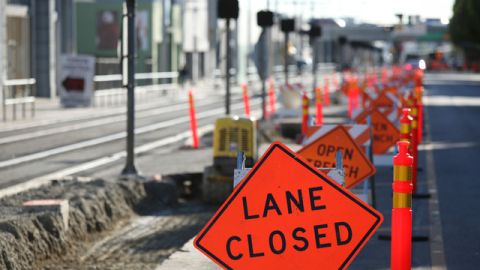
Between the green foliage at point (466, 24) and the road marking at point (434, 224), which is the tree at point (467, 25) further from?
the road marking at point (434, 224)

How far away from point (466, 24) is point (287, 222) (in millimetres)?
126192

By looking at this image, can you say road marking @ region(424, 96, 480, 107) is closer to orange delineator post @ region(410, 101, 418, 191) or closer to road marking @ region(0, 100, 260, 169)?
road marking @ region(0, 100, 260, 169)

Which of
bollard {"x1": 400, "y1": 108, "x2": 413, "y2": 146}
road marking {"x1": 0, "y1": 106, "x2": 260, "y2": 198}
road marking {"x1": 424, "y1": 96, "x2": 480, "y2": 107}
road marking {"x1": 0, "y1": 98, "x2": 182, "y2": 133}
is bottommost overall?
road marking {"x1": 424, "y1": 96, "x2": 480, "y2": 107}

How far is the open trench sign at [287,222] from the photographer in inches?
330

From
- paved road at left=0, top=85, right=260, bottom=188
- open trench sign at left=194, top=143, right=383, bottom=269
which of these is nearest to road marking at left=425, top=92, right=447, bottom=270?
open trench sign at left=194, top=143, right=383, bottom=269

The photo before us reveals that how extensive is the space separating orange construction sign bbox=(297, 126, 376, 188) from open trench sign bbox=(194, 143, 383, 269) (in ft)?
17.7

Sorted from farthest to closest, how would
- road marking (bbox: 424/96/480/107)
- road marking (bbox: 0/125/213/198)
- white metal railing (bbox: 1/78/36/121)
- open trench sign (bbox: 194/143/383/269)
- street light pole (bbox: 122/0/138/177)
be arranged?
road marking (bbox: 424/96/480/107) < white metal railing (bbox: 1/78/36/121) < street light pole (bbox: 122/0/138/177) < road marking (bbox: 0/125/213/198) < open trench sign (bbox: 194/143/383/269)

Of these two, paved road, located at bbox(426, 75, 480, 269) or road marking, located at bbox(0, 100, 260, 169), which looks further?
road marking, located at bbox(0, 100, 260, 169)

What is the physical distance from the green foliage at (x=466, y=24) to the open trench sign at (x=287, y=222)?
114m

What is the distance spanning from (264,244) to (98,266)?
15.4ft

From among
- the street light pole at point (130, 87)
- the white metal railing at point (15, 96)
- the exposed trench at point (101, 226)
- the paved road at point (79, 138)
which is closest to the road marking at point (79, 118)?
the paved road at point (79, 138)

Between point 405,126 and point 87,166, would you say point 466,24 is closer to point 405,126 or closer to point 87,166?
point 87,166

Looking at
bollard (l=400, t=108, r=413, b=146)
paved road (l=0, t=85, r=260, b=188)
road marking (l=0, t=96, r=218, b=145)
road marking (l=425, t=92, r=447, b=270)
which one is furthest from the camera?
road marking (l=0, t=96, r=218, b=145)

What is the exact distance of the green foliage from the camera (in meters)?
122
